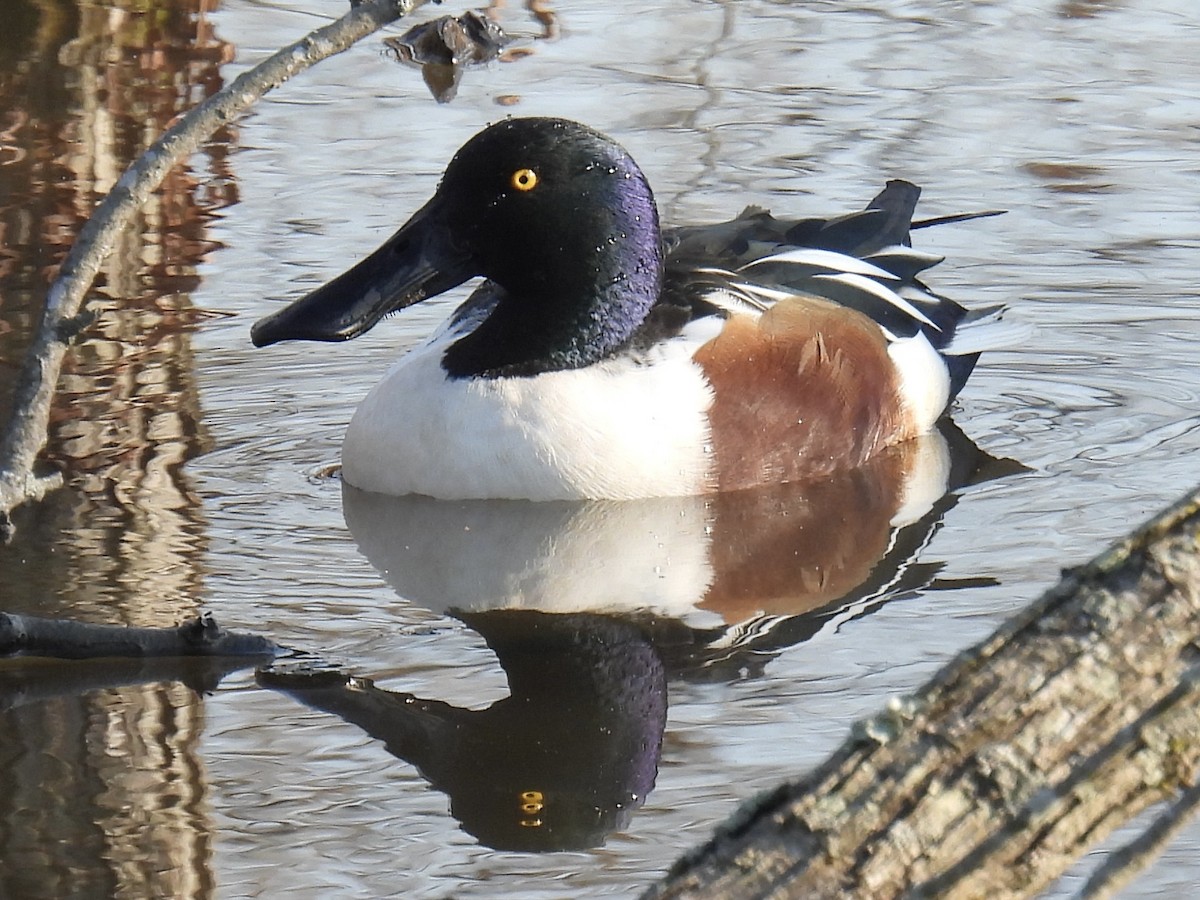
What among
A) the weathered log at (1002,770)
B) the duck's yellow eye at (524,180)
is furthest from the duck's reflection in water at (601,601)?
the weathered log at (1002,770)

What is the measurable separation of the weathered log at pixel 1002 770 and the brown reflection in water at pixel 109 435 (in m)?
1.81

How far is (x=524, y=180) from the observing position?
235 inches

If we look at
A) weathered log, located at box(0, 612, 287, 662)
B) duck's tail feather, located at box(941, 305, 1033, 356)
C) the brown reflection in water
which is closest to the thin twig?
the brown reflection in water

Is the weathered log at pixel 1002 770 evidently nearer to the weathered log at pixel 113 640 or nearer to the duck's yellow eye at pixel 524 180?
the weathered log at pixel 113 640

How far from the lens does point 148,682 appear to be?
14.6 ft

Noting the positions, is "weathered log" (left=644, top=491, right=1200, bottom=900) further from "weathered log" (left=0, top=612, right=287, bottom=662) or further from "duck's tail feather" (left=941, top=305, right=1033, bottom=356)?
"duck's tail feather" (left=941, top=305, right=1033, bottom=356)

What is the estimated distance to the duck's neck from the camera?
6055 mm

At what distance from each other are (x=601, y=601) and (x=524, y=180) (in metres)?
1.42

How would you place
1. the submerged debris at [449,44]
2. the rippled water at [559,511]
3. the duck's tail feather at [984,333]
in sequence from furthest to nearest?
1. the submerged debris at [449,44]
2. the duck's tail feather at [984,333]
3. the rippled water at [559,511]

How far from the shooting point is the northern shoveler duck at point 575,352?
586cm

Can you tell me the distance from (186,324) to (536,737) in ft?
10.8

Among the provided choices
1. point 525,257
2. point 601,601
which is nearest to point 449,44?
point 525,257

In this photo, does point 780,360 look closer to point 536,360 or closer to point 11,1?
point 536,360

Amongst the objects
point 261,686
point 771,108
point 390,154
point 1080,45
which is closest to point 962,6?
point 1080,45
